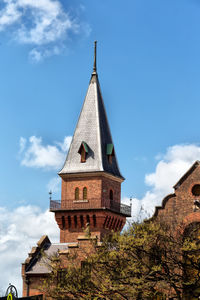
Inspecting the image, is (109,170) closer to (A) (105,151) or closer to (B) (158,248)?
(A) (105,151)

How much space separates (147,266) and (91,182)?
33120mm

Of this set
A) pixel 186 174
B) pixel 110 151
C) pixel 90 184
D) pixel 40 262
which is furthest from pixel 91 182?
pixel 186 174

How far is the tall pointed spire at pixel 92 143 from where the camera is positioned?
6719 cm

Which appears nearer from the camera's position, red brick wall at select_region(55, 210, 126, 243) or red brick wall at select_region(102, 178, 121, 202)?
red brick wall at select_region(55, 210, 126, 243)

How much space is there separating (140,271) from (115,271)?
180cm

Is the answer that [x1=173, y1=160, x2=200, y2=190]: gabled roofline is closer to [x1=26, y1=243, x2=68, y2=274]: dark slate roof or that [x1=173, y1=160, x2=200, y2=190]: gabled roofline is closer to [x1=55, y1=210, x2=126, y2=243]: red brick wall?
[x1=26, y1=243, x2=68, y2=274]: dark slate roof

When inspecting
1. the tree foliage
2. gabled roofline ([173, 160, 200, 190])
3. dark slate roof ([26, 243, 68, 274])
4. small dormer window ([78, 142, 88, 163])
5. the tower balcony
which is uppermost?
small dormer window ([78, 142, 88, 163])

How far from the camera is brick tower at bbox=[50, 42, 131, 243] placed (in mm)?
65500

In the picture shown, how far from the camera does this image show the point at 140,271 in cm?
3372

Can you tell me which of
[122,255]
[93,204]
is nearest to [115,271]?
[122,255]

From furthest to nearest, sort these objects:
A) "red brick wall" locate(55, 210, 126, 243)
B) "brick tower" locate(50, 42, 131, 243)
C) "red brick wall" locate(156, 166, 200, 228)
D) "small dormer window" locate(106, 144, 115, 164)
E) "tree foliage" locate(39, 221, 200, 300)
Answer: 1. "small dormer window" locate(106, 144, 115, 164)
2. "brick tower" locate(50, 42, 131, 243)
3. "red brick wall" locate(55, 210, 126, 243)
4. "red brick wall" locate(156, 166, 200, 228)
5. "tree foliage" locate(39, 221, 200, 300)

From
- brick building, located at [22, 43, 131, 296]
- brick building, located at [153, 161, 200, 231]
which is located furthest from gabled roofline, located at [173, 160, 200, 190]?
brick building, located at [22, 43, 131, 296]

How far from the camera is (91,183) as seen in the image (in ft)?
217

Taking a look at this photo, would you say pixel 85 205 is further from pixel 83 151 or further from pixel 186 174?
pixel 186 174
